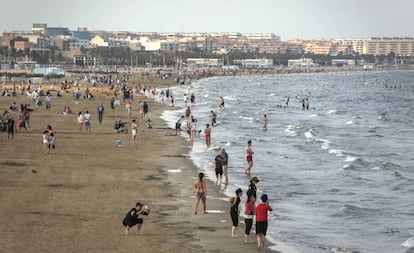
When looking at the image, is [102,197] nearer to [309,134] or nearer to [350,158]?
[350,158]

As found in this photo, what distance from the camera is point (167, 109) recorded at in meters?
64.9

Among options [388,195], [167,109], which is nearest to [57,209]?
[388,195]

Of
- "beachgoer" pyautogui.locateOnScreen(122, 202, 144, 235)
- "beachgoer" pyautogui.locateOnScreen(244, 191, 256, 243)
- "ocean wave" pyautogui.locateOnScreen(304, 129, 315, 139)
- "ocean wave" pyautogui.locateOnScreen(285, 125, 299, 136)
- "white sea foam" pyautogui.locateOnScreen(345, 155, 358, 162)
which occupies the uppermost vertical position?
"beachgoer" pyautogui.locateOnScreen(244, 191, 256, 243)

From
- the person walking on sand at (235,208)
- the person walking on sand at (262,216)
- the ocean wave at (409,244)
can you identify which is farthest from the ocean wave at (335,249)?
→ the person walking on sand at (235,208)

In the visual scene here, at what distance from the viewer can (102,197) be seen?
23.4 meters

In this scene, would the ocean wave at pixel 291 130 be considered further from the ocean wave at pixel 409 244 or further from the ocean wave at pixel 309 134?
the ocean wave at pixel 409 244

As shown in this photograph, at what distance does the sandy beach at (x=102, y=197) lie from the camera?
18.2 metres

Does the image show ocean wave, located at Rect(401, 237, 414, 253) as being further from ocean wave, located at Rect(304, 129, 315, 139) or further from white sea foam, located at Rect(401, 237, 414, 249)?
ocean wave, located at Rect(304, 129, 315, 139)

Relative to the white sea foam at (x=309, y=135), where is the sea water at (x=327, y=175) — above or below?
above

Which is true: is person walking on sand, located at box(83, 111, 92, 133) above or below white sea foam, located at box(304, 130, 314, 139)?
above

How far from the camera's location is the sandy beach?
59.8ft

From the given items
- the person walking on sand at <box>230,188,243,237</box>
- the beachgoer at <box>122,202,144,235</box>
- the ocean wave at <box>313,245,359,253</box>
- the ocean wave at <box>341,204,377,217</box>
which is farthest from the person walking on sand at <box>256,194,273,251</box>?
the ocean wave at <box>341,204,377,217</box>

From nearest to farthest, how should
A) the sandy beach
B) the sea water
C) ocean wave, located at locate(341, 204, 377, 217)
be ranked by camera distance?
the sandy beach, the sea water, ocean wave, located at locate(341, 204, 377, 217)

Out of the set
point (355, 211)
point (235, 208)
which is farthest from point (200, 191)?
point (355, 211)
